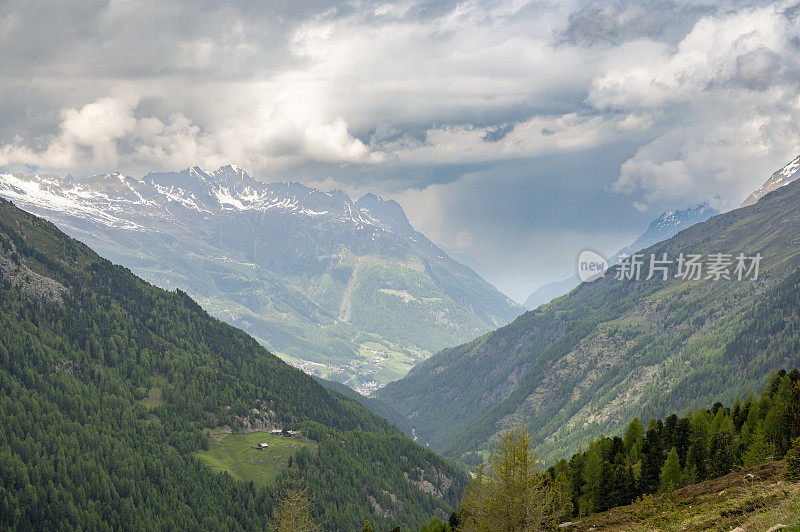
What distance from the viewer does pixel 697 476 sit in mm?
96625

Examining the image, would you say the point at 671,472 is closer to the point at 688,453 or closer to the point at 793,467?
the point at 688,453

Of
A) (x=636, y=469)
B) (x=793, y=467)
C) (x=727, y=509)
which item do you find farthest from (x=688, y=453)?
(x=727, y=509)

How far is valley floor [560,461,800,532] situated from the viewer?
43.1m

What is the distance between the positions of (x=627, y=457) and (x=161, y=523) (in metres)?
163

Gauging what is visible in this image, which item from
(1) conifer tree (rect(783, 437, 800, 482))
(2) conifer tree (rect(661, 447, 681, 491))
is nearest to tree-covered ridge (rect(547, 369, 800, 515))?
(2) conifer tree (rect(661, 447, 681, 491))

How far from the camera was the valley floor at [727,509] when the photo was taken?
141 feet

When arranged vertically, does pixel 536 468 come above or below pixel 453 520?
above

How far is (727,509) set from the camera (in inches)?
1983

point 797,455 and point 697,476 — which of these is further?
point 697,476

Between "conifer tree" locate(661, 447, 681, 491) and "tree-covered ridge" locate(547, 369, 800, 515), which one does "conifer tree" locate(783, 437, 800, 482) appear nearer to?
"tree-covered ridge" locate(547, 369, 800, 515)

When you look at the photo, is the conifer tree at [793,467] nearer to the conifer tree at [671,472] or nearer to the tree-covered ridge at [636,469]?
the tree-covered ridge at [636,469]

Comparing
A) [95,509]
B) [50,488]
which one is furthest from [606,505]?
[50,488]

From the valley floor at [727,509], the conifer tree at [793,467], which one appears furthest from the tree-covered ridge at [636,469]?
the valley floor at [727,509]

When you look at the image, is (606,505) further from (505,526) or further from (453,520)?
(505,526)
